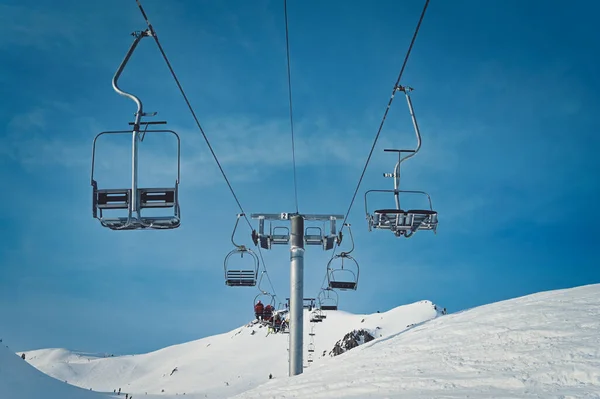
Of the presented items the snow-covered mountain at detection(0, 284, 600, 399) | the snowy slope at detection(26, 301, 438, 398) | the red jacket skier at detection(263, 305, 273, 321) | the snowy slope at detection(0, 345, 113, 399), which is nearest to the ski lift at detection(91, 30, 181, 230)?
the snow-covered mountain at detection(0, 284, 600, 399)

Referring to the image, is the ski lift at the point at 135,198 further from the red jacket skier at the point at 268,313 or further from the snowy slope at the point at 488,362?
the red jacket skier at the point at 268,313

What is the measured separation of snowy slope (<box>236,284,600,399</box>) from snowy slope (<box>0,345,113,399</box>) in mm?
24392

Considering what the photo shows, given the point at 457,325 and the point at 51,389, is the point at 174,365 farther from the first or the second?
the point at 457,325

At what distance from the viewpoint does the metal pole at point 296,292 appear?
13.6m

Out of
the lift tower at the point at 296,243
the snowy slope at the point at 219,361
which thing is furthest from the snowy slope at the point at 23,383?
the snowy slope at the point at 219,361

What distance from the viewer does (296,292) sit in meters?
13.9

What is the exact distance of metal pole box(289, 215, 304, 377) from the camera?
13586 mm

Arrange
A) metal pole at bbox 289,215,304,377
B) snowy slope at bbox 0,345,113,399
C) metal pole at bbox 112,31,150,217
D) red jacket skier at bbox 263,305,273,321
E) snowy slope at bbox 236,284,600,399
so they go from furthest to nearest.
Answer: snowy slope at bbox 0,345,113,399 → red jacket skier at bbox 263,305,273,321 → metal pole at bbox 289,215,304,377 → metal pole at bbox 112,31,150,217 → snowy slope at bbox 236,284,600,399

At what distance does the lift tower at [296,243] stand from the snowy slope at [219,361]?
60883mm

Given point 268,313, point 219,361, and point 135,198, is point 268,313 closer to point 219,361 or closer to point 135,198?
point 135,198

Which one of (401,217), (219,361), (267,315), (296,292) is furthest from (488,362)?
(219,361)

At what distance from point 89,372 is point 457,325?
114 meters

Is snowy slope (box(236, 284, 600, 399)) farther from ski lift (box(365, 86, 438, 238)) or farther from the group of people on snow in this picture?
the group of people on snow

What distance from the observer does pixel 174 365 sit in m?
107
